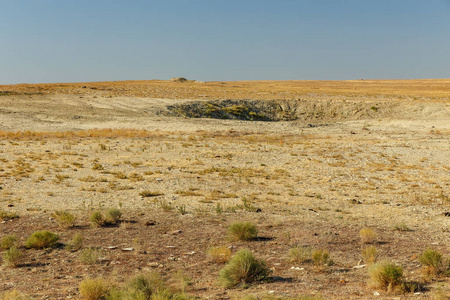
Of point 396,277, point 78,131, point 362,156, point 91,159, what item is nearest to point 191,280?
point 396,277

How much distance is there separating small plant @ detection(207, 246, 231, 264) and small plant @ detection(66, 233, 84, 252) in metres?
3.14

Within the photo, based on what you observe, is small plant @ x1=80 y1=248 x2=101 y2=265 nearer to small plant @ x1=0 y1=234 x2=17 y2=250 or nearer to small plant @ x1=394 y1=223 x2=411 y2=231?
small plant @ x1=0 y1=234 x2=17 y2=250

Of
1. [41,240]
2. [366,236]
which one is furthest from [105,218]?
[366,236]

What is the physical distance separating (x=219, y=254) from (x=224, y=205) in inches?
195

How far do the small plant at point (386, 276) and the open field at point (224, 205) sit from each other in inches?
6.1

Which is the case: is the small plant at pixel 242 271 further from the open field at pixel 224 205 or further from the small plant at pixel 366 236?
the small plant at pixel 366 236

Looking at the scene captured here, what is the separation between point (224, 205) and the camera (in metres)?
13.7

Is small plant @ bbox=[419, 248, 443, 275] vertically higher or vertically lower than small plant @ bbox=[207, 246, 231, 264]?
higher

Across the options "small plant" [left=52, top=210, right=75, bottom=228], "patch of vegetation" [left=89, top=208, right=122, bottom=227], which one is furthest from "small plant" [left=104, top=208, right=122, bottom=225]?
"small plant" [left=52, top=210, right=75, bottom=228]

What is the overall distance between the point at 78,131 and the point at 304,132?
2133 cm

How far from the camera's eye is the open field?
782 cm

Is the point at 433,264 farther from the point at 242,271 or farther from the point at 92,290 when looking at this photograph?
the point at 92,290

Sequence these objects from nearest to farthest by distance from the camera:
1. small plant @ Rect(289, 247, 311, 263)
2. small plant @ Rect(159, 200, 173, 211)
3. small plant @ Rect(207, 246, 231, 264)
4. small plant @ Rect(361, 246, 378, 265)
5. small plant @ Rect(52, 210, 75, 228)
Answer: small plant @ Rect(361, 246, 378, 265) < small plant @ Rect(289, 247, 311, 263) < small plant @ Rect(207, 246, 231, 264) < small plant @ Rect(52, 210, 75, 228) < small plant @ Rect(159, 200, 173, 211)

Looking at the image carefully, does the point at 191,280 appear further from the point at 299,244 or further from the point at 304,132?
Result: the point at 304,132
